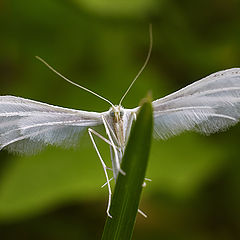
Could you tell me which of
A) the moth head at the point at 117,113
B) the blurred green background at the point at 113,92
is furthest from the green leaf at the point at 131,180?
the blurred green background at the point at 113,92

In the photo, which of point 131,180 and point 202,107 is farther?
point 202,107

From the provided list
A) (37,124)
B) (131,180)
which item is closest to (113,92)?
(37,124)

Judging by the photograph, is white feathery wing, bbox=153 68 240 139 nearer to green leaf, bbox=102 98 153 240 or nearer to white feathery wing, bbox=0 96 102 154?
white feathery wing, bbox=0 96 102 154

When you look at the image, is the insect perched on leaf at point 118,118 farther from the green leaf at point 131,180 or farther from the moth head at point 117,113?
the green leaf at point 131,180

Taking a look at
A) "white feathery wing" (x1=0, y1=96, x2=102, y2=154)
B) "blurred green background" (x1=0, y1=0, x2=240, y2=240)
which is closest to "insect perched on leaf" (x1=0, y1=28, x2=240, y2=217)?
"white feathery wing" (x1=0, y1=96, x2=102, y2=154)

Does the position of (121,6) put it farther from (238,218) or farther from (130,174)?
(130,174)

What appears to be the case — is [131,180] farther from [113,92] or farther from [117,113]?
[113,92]
